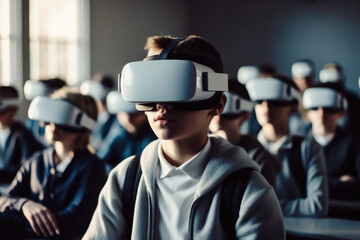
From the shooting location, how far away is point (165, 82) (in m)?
1.33

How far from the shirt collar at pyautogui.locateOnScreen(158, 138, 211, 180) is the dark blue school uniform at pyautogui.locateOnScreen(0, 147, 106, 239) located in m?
0.94

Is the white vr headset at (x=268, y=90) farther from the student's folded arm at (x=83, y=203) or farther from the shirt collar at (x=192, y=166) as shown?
the shirt collar at (x=192, y=166)

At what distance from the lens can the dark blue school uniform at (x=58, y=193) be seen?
2.29m

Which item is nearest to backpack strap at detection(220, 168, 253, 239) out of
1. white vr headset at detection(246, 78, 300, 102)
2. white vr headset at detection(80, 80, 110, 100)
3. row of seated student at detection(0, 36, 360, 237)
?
row of seated student at detection(0, 36, 360, 237)

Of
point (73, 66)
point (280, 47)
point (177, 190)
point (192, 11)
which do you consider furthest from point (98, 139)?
point (192, 11)

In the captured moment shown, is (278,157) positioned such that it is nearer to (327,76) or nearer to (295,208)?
(295,208)

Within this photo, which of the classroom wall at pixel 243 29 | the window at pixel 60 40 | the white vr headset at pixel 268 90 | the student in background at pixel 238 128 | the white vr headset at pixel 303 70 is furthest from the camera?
the classroom wall at pixel 243 29

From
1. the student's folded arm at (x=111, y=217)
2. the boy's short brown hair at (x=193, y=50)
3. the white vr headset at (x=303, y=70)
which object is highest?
the boy's short brown hair at (x=193, y=50)

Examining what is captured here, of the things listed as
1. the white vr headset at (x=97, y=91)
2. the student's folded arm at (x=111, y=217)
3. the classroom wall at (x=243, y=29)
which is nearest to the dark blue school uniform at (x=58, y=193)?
the student's folded arm at (x=111, y=217)

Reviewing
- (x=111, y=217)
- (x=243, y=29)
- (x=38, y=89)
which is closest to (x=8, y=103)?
(x=38, y=89)

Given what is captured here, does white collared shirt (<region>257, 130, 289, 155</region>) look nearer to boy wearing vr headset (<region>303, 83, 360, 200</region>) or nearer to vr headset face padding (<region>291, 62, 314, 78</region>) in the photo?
boy wearing vr headset (<region>303, 83, 360, 200</region>)

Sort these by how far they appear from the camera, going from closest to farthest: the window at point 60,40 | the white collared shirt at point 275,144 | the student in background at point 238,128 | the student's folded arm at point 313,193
Result: the student in background at point 238,128 < the student's folded arm at point 313,193 < the white collared shirt at point 275,144 < the window at point 60,40

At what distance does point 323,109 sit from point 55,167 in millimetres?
1792

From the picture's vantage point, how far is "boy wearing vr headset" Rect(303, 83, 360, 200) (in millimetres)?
3230
